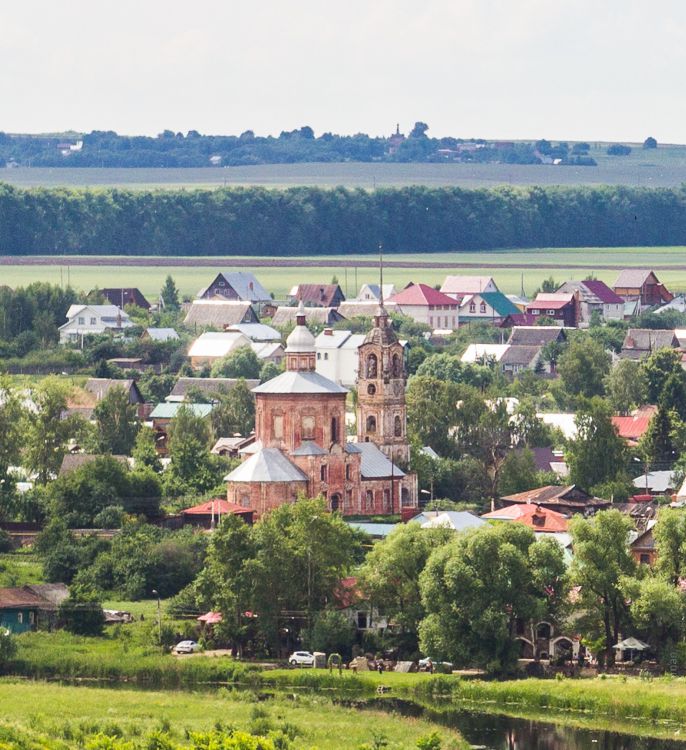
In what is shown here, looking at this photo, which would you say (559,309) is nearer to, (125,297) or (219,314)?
(219,314)

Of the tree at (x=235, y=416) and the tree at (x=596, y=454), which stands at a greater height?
the tree at (x=235, y=416)

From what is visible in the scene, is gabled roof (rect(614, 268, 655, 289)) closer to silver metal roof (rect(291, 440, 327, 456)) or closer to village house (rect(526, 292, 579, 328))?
village house (rect(526, 292, 579, 328))

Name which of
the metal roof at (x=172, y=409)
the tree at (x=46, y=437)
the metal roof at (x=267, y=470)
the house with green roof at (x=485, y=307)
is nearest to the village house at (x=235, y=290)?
the house with green roof at (x=485, y=307)

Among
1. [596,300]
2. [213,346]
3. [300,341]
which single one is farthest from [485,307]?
[300,341]

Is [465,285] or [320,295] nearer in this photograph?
[320,295]

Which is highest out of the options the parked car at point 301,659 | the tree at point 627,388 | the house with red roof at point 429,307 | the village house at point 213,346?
the house with red roof at point 429,307

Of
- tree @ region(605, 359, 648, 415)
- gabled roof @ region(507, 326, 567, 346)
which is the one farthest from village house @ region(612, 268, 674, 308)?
tree @ region(605, 359, 648, 415)

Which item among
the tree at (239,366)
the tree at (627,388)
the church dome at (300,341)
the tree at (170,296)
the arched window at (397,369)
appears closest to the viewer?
the church dome at (300,341)

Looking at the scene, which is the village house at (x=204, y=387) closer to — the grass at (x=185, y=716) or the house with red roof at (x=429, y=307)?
the house with red roof at (x=429, y=307)
